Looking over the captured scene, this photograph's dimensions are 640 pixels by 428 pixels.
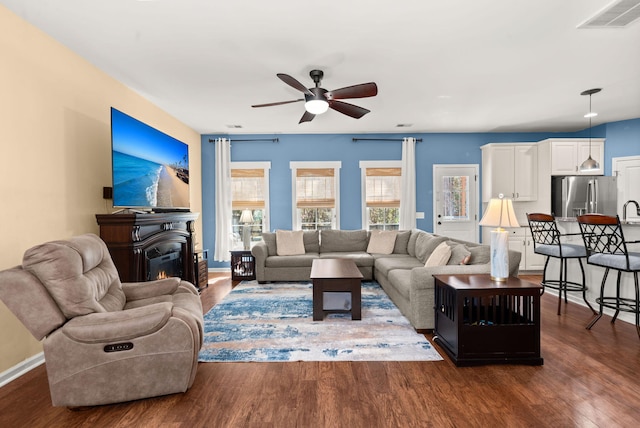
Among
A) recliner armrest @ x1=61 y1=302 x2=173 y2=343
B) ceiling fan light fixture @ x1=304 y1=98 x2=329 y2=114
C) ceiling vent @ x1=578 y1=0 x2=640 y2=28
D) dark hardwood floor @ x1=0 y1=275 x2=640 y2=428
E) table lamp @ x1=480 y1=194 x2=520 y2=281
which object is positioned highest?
ceiling vent @ x1=578 y1=0 x2=640 y2=28

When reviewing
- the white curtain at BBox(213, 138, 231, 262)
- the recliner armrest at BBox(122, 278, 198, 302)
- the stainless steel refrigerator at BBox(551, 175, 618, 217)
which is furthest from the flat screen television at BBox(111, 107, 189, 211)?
the stainless steel refrigerator at BBox(551, 175, 618, 217)

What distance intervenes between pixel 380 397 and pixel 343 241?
3891 mm

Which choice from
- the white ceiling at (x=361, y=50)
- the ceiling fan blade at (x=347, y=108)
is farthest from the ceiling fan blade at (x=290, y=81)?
the ceiling fan blade at (x=347, y=108)

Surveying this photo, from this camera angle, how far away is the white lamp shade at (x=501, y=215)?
2758 millimetres

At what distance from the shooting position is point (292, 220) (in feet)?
21.4

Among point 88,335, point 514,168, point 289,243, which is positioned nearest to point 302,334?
point 88,335

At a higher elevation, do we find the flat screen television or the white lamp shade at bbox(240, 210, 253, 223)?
the flat screen television

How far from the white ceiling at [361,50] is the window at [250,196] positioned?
1646mm

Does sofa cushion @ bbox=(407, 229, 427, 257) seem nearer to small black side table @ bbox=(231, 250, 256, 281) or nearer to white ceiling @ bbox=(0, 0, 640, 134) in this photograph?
white ceiling @ bbox=(0, 0, 640, 134)

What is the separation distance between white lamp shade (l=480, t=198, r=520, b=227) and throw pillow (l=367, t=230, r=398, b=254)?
2.90m

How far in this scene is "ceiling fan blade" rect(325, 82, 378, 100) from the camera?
304cm

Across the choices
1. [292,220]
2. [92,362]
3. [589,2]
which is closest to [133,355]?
[92,362]

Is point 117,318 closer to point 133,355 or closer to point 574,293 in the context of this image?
point 133,355

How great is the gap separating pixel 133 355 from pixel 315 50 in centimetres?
280
